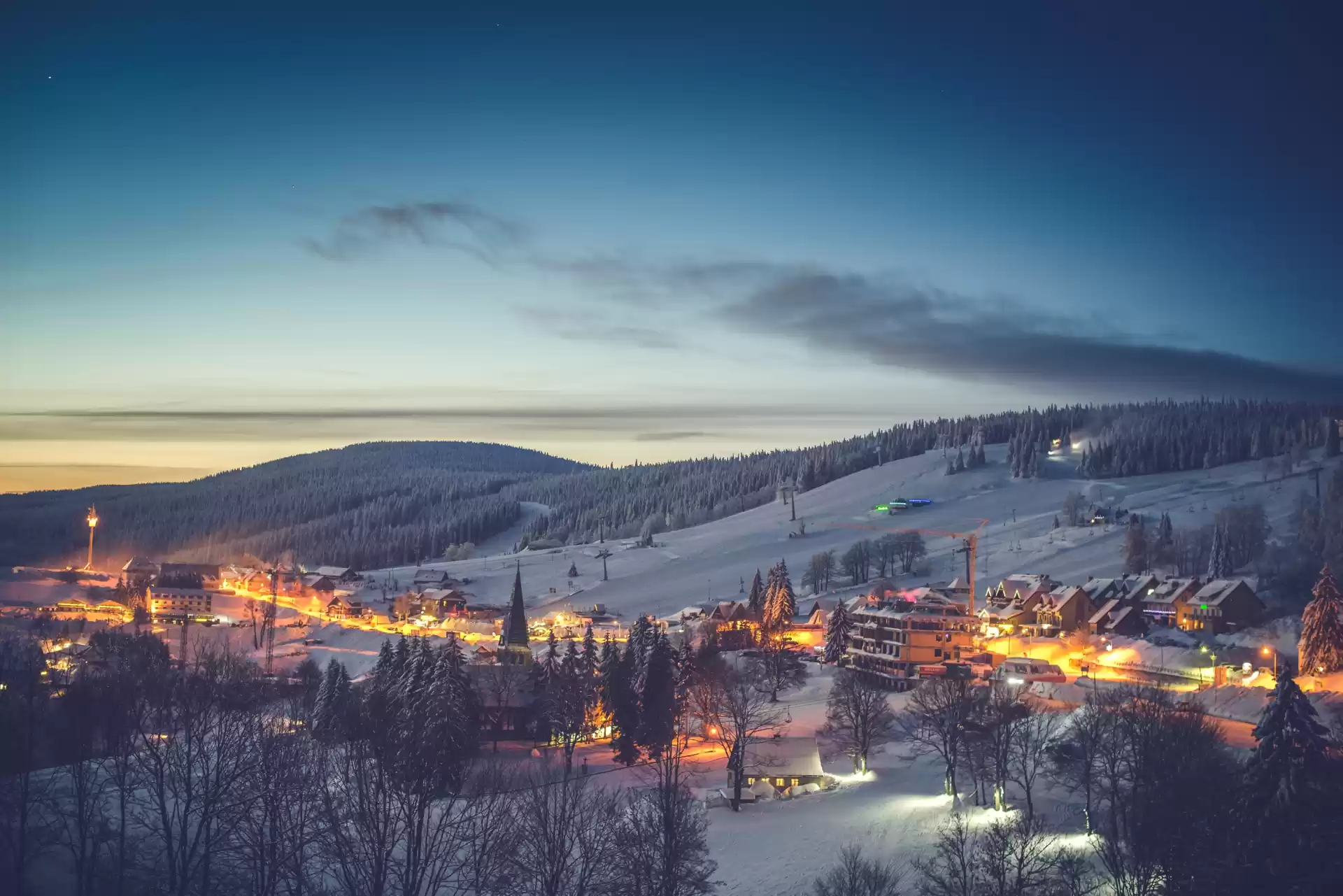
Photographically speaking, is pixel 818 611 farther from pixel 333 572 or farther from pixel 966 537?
pixel 333 572

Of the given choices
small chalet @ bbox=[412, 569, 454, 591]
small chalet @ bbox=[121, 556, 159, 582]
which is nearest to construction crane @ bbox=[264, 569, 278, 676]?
small chalet @ bbox=[121, 556, 159, 582]

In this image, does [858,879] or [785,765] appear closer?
[858,879]

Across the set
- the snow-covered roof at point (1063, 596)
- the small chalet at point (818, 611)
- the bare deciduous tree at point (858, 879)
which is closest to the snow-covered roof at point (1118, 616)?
the snow-covered roof at point (1063, 596)

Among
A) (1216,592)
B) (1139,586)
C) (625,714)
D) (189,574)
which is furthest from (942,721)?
(189,574)

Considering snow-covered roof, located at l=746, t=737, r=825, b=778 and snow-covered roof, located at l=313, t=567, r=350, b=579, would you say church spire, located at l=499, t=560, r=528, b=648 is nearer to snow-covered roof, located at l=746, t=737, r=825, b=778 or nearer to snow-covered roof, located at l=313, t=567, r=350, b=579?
snow-covered roof, located at l=746, t=737, r=825, b=778

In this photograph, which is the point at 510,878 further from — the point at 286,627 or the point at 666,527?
the point at 666,527

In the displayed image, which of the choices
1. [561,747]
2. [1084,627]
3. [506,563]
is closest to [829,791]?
[561,747]

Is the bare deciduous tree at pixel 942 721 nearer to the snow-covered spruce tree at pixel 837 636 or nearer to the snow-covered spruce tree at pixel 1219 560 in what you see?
the snow-covered spruce tree at pixel 837 636
